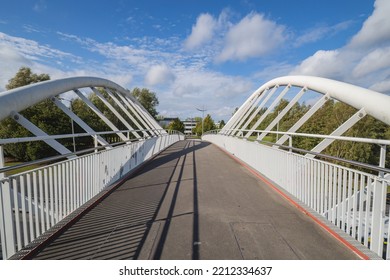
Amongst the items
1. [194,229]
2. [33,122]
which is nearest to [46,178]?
[194,229]

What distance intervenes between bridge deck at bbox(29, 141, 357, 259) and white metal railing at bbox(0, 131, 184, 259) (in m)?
0.34

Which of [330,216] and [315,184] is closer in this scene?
[330,216]

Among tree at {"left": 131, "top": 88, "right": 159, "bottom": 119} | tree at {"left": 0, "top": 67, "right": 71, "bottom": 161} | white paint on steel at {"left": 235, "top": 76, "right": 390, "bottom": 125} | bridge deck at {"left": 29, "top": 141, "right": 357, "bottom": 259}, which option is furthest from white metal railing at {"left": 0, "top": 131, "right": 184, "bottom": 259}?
tree at {"left": 131, "top": 88, "right": 159, "bottom": 119}

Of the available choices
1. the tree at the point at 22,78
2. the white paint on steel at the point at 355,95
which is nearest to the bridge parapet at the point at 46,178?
the white paint on steel at the point at 355,95

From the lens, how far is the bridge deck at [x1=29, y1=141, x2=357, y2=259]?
286cm

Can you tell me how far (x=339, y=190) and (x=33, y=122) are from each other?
3328 centimetres

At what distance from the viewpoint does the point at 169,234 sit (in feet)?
10.7

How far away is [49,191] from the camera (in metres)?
3.53

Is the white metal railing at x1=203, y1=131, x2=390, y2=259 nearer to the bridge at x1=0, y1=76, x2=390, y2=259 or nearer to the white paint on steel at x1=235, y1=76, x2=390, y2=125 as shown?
the bridge at x1=0, y1=76, x2=390, y2=259

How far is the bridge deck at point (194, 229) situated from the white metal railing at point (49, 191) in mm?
341

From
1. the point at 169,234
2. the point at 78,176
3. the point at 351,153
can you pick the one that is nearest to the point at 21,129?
the point at 78,176

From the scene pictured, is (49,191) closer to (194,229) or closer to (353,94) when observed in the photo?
(194,229)
